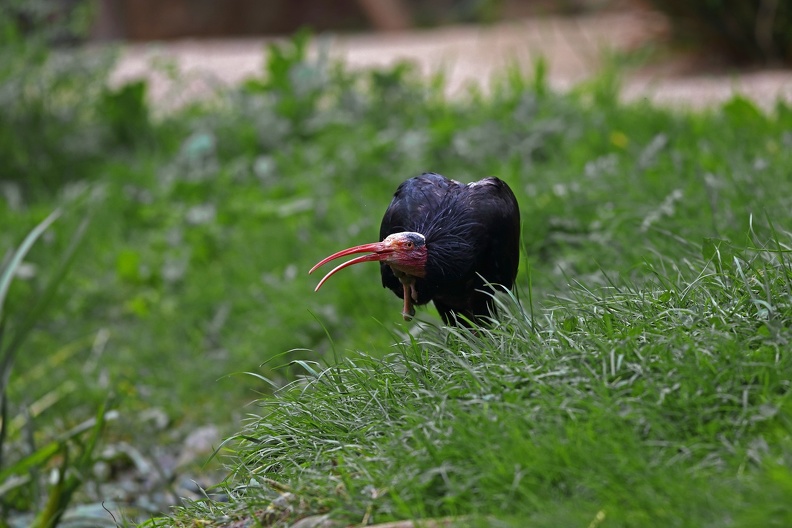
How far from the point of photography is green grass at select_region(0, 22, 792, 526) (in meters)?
2.05

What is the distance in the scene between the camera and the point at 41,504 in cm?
377

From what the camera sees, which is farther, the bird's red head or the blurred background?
the blurred background

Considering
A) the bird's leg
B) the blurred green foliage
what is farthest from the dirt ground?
the bird's leg

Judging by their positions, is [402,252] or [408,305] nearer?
[402,252]

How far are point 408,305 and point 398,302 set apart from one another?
1690 mm

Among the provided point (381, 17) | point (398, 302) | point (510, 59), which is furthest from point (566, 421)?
point (381, 17)

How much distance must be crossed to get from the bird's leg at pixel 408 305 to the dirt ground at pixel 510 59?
12.0 ft

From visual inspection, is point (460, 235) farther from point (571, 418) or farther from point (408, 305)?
point (571, 418)

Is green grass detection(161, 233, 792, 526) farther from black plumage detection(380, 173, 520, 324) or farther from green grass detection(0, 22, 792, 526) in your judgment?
black plumage detection(380, 173, 520, 324)

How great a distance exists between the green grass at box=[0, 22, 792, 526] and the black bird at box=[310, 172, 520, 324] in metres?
0.10

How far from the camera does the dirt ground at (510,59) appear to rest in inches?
282

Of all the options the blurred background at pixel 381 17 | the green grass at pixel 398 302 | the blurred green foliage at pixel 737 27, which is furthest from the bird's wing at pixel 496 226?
the blurred green foliage at pixel 737 27

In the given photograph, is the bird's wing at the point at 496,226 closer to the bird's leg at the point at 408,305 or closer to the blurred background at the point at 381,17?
the bird's leg at the point at 408,305

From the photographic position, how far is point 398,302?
14.5 ft
